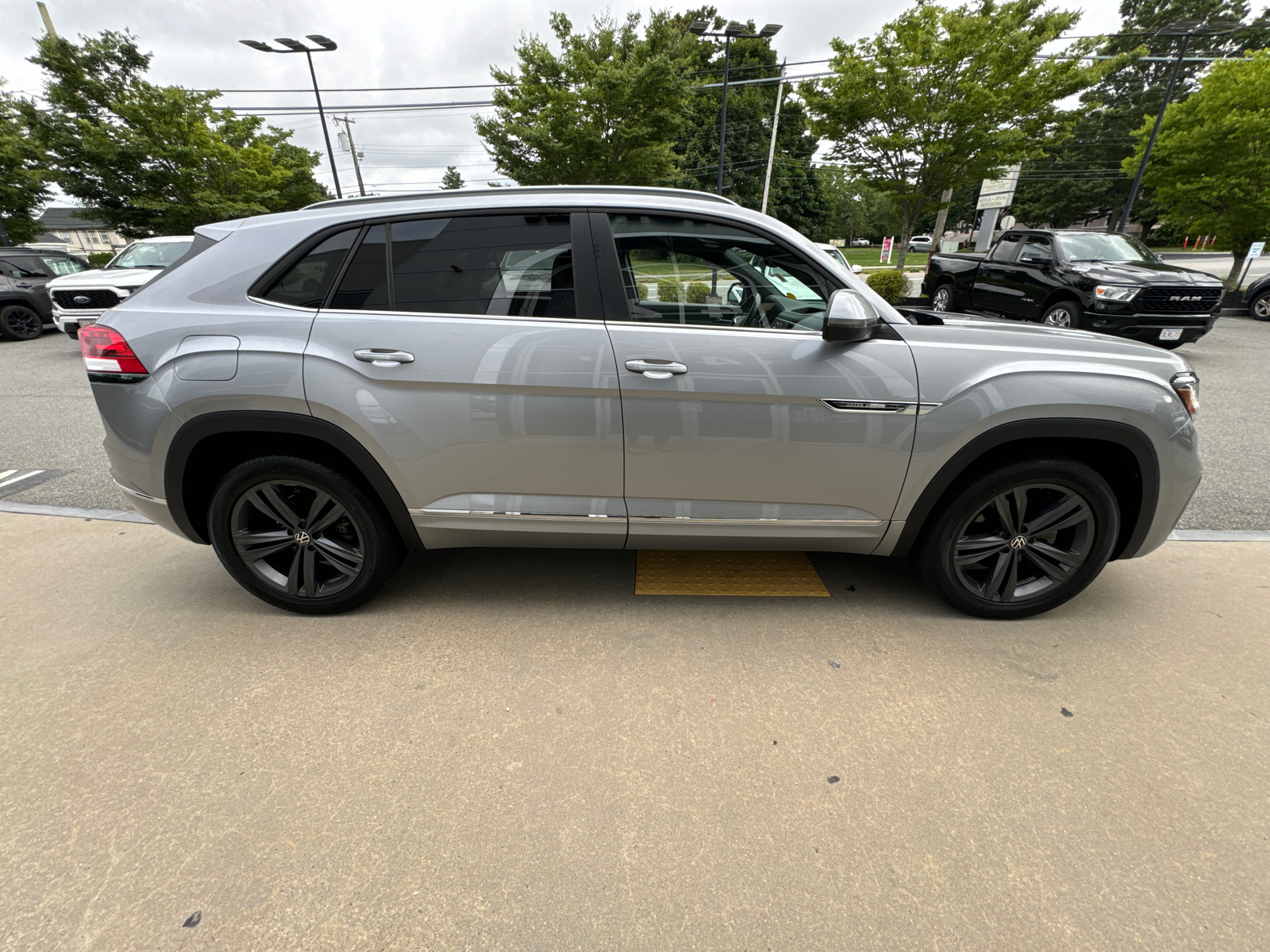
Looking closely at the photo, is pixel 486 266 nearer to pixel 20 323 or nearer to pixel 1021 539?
pixel 1021 539

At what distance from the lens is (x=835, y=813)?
1755 millimetres

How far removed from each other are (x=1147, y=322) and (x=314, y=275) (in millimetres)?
9630

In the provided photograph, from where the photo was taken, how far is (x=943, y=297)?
1121 cm

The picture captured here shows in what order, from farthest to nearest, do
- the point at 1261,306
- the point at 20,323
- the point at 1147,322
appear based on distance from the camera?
the point at 1261,306, the point at 20,323, the point at 1147,322

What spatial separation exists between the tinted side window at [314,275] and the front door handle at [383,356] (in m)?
0.32

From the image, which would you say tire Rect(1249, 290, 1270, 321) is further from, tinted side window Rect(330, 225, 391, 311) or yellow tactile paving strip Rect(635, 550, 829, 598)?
tinted side window Rect(330, 225, 391, 311)

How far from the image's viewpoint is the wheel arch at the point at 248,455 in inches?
91.7

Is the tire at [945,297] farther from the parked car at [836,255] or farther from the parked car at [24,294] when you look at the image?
the parked car at [24,294]

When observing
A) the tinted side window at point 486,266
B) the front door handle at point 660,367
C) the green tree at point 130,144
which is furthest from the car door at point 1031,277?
the green tree at point 130,144

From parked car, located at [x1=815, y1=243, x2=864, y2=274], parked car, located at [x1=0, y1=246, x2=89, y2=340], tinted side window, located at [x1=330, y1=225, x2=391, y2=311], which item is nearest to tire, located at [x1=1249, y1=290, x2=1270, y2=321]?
parked car, located at [x1=815, y1=243, x2=864, y2=274]

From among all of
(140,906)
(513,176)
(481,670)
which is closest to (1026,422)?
(481,670)

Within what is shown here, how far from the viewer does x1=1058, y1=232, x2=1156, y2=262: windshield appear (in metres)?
8.45

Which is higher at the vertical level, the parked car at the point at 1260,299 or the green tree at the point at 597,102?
the green tree at the point at 597,102

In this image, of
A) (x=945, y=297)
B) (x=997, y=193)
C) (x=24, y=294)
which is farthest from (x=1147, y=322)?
(x=24, y=294)
